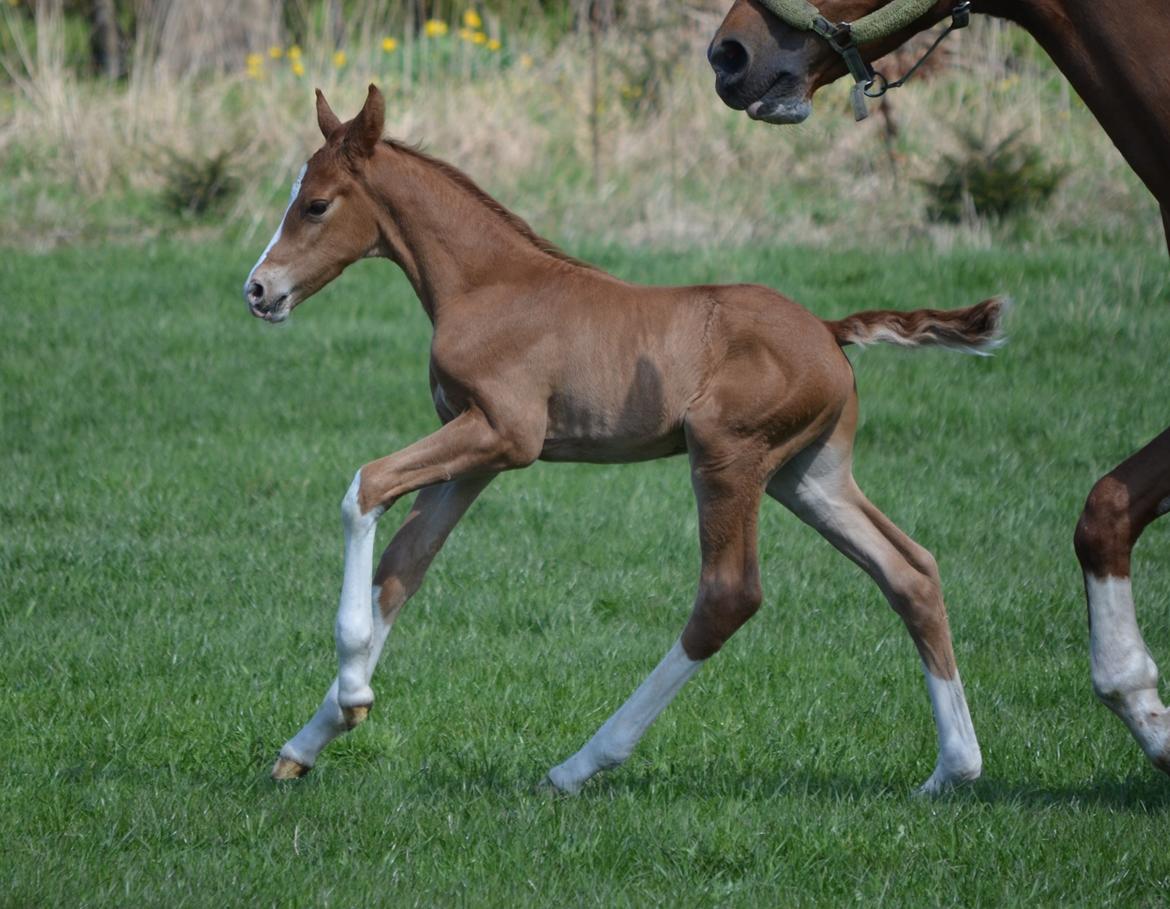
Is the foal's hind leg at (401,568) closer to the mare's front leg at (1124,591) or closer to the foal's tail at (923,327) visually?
the foal's tail at (923,327)

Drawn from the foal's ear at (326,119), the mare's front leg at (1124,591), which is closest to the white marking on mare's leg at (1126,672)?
the mare's front leg at (1124,591)

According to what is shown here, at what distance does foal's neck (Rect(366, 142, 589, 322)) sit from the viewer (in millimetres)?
4875

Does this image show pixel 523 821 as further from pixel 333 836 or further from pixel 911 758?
pixel 911 758

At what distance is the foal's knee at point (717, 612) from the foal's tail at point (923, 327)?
2.66 feet

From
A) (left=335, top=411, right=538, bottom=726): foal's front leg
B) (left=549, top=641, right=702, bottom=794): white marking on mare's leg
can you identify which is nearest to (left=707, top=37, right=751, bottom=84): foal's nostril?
(left=335, top=411, right=538, bottom=726): foal's front leg

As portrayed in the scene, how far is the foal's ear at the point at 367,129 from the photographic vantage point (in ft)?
15.5

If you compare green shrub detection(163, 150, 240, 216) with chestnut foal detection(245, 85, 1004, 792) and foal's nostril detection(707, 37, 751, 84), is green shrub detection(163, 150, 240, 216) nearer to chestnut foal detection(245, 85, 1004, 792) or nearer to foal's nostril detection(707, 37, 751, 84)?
chestnut foal detection(245, 85, 1004, 792)

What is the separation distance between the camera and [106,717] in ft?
17.2

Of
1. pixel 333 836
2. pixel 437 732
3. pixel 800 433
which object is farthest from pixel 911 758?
pixel 333 836

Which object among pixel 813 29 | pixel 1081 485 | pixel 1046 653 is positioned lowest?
pixel 1081 485

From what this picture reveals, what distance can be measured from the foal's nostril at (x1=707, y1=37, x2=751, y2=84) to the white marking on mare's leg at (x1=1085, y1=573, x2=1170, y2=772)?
165 centimetres

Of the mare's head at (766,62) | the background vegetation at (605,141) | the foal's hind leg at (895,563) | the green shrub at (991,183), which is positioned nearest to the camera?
the mare's head at (766,62)

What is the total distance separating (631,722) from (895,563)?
94 centimetres

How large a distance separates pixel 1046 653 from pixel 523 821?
254cm
